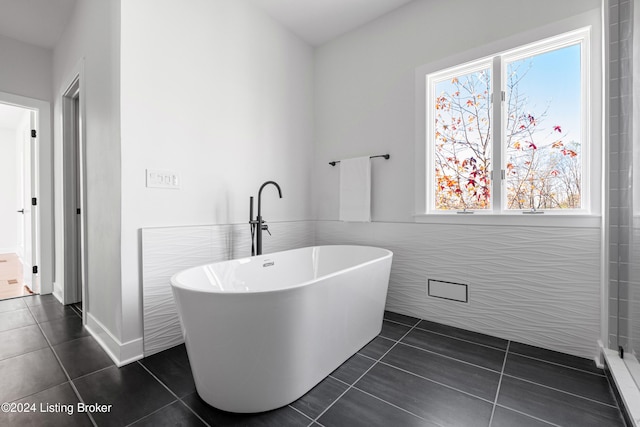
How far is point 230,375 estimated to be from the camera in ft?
4.11

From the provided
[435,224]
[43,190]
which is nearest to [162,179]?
[435,224]

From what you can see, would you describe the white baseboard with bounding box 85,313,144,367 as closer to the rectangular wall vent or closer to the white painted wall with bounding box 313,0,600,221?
the white painted wall with bounding box 313,0,600,221

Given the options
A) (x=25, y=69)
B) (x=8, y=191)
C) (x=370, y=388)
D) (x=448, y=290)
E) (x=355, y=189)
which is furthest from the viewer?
(x=8, y=191)

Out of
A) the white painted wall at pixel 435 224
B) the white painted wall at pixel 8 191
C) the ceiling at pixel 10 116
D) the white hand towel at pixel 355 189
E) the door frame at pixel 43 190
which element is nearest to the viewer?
the white painted wall at pixel 435 224

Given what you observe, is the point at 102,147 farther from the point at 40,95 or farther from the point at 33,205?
the point at 33,205

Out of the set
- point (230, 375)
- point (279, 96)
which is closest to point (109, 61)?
point (279, 96)

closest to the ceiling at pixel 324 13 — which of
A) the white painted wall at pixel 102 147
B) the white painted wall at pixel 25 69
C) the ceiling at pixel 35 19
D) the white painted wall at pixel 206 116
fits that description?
the white painted wall at pixel 206 116

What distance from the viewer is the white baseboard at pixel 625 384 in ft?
3.76

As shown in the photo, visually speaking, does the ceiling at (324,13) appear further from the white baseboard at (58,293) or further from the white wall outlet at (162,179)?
the white baseboard at (58,293)

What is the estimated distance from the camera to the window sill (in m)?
1.73

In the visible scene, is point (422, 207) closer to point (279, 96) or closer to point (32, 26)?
point (279, 96)

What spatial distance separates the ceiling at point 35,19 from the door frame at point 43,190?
0.58 metres

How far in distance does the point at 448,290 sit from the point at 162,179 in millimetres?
2190

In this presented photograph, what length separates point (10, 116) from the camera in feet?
15.0
